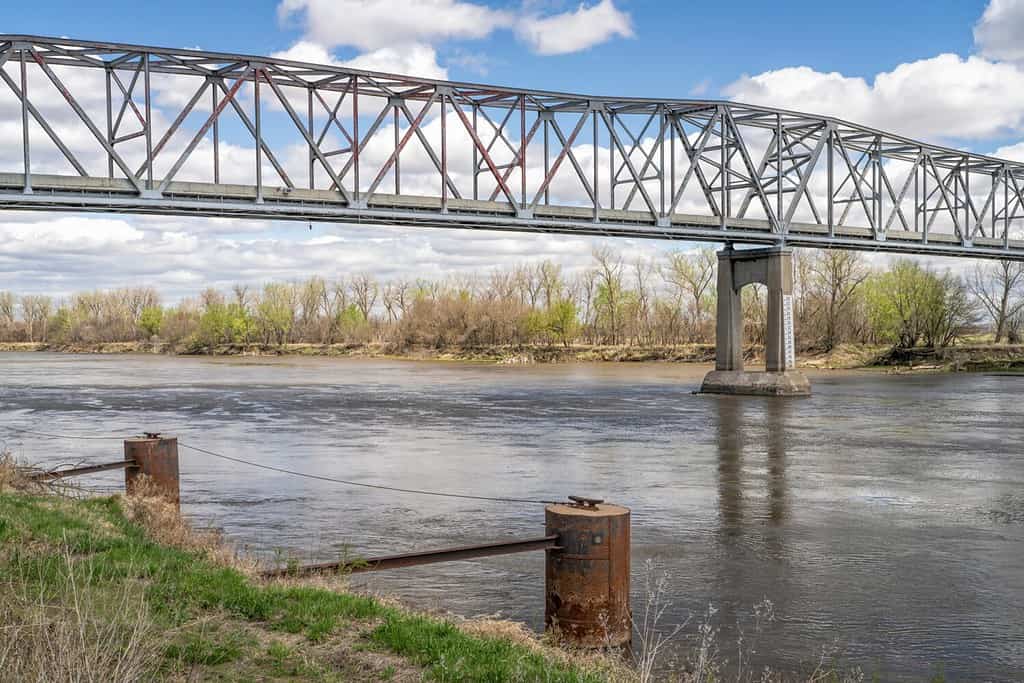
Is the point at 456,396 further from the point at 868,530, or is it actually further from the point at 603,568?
the point at 603,568

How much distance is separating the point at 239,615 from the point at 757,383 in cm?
5004

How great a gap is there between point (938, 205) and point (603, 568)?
2990 inches

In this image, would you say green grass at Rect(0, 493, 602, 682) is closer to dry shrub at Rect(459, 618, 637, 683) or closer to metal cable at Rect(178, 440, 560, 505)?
dry shrub at Rect(459, 618, 637, 683)

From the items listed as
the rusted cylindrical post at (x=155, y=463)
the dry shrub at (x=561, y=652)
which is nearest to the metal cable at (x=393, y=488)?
the rusted cylindrical post at (x=155, y=463)

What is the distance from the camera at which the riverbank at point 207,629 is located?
21.6ft

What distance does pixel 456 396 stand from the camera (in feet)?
182

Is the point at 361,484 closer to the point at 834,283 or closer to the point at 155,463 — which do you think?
the point at 155,463

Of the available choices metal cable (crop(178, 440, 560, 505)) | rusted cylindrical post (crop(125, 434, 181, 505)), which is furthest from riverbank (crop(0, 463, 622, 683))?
metal cable (crop(178, 440, 560, 505))

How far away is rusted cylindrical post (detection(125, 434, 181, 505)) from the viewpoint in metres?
15.4

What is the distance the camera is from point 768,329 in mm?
57062

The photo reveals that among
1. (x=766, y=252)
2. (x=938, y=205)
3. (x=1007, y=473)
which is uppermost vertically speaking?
(x=938, y=205)

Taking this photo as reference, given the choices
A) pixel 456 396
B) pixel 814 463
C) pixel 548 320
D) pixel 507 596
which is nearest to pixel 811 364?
pixel 548 320

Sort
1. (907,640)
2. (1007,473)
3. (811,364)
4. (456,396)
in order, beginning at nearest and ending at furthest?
(907,640), (1007,473), (456,396), (811,364)

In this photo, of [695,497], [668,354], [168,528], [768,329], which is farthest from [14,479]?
[668,354]
